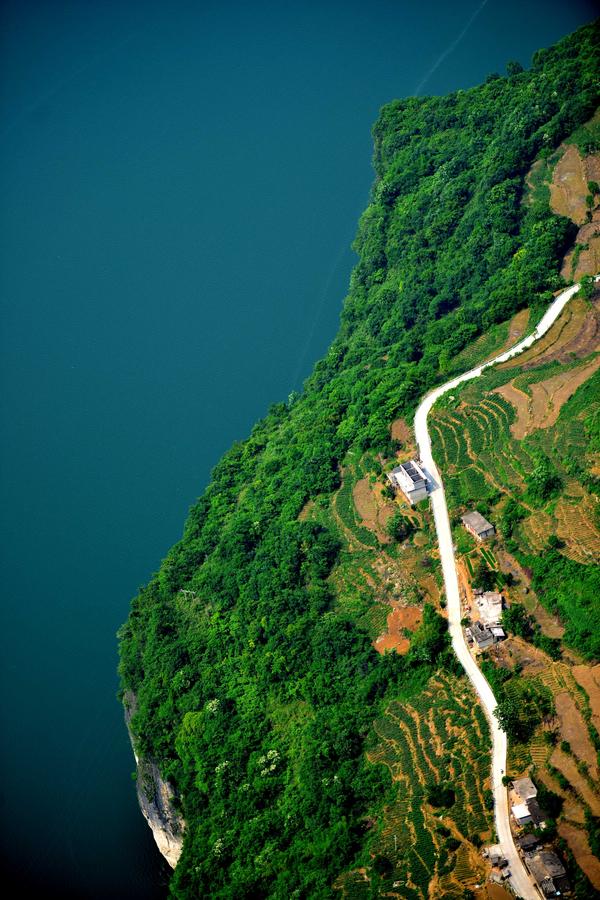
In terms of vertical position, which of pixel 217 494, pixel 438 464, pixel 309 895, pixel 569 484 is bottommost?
pixel 309 895

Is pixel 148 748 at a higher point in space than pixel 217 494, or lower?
lower

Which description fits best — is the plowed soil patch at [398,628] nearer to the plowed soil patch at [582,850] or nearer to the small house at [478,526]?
the small house at [478,526]

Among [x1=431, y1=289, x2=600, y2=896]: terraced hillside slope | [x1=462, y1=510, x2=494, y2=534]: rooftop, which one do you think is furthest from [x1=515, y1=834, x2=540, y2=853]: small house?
[x1=462, y1=510, x2=494, y2=534]: rooftop

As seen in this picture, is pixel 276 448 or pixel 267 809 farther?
pixel 276 448

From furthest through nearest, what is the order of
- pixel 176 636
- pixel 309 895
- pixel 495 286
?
pixel 495 286
pixel 176 636
pixel 309 895

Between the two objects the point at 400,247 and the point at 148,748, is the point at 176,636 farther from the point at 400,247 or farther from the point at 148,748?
the point at 400,247

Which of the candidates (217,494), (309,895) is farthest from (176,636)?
(309,895)

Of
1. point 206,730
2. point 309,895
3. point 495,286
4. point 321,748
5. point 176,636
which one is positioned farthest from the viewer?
point 495,286

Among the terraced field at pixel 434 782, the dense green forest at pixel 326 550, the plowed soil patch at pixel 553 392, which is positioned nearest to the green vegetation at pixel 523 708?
the terraced field at pixel 434 782
